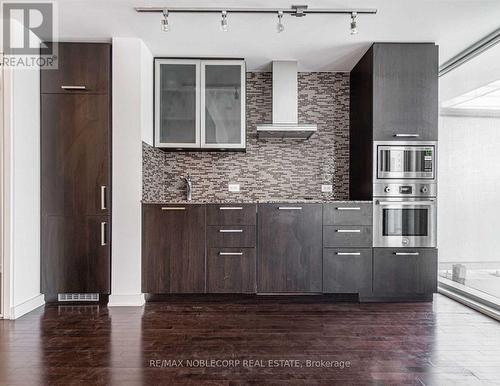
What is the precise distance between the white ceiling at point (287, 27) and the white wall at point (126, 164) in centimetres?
26

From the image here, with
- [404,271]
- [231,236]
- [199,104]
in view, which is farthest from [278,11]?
[404,271]

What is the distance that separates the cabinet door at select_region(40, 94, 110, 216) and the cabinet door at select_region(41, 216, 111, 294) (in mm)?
104

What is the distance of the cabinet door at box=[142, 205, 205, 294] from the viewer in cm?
350

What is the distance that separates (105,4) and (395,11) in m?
2.26

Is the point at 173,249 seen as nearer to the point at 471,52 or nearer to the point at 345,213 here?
the point at 345,213

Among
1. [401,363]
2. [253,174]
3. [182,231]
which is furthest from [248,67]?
[401,363]

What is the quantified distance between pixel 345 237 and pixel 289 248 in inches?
21.5

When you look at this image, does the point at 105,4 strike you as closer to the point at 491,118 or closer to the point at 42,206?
the point at 42,206

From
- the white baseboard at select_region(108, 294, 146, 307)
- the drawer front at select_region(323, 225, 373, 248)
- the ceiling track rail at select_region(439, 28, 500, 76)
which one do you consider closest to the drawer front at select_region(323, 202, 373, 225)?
the drawer front at select_region(323, 225, 373, 248)

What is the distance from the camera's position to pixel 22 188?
322cm

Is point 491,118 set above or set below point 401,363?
above

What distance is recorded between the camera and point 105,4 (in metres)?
2.83

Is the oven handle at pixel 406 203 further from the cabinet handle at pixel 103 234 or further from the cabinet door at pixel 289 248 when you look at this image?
the cabinet handle at pixel 103 234

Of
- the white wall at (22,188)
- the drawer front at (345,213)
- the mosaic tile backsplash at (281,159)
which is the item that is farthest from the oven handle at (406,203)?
the white wall at (22,188)
